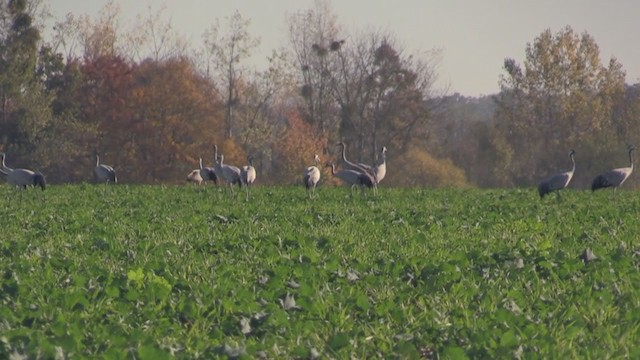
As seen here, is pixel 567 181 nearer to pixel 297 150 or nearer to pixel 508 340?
pixel 508 340

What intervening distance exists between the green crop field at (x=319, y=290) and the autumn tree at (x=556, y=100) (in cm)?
6709

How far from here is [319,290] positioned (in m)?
10.8

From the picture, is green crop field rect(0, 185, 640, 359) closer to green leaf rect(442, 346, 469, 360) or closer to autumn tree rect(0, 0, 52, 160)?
green leaf rect(442, 346, 469, 360)

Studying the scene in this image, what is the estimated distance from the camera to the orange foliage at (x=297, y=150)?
86.0 meters

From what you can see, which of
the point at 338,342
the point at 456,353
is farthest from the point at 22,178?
the point at 456,353

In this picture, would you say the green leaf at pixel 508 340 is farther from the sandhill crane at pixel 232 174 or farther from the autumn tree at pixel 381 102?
the autumn tree at pixel 381 102

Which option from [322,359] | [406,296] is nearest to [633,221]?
[406,296]

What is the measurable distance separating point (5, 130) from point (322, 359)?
67021mm

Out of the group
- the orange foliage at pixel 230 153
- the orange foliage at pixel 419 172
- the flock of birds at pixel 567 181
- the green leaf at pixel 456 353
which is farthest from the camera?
the orange foliage at pixel 419 172

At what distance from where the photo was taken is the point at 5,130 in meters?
72.0

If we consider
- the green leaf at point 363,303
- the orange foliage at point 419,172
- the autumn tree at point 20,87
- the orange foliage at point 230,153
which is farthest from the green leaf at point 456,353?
the orange foliage at point 419,172

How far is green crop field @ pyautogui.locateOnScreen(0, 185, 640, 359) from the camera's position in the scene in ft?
26.7

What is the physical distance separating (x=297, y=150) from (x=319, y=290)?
76.1 m

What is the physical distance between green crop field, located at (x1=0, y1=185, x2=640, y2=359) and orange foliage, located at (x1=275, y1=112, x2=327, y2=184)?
212ft
